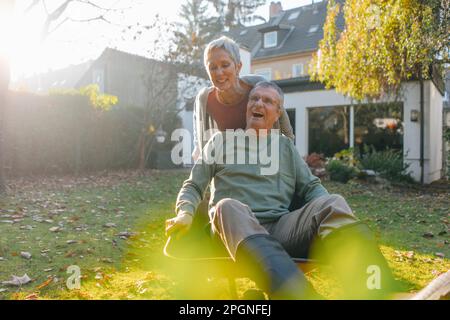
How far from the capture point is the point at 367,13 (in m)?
8.67

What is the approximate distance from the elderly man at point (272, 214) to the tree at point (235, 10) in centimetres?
2841

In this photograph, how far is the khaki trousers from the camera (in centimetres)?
184

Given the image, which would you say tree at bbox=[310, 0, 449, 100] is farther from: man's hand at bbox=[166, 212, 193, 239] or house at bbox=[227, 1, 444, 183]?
man's hand at bbox=[166, 212, 193, 239]

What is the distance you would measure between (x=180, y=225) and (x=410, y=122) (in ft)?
34.8

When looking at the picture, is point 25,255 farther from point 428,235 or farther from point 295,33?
point 295,33

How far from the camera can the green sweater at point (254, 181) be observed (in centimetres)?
222

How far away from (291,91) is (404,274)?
10.8 m

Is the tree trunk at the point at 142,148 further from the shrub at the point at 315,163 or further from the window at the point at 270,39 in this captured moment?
the window at the point at 270,39

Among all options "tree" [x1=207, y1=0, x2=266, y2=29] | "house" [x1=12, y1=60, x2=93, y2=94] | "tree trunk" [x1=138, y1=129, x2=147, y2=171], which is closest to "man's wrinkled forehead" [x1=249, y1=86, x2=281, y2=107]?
"tree trunk" [x1=138, y1=129, x2=147, y2=171]

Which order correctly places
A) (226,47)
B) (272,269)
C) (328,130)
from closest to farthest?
1. (272,269)
2. (226,47)
3. (328,130)

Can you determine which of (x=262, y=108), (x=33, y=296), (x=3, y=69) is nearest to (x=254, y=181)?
(x=262, y=108)

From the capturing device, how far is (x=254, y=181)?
2268 millimetres

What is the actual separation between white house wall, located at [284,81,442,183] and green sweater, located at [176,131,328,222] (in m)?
9.56
